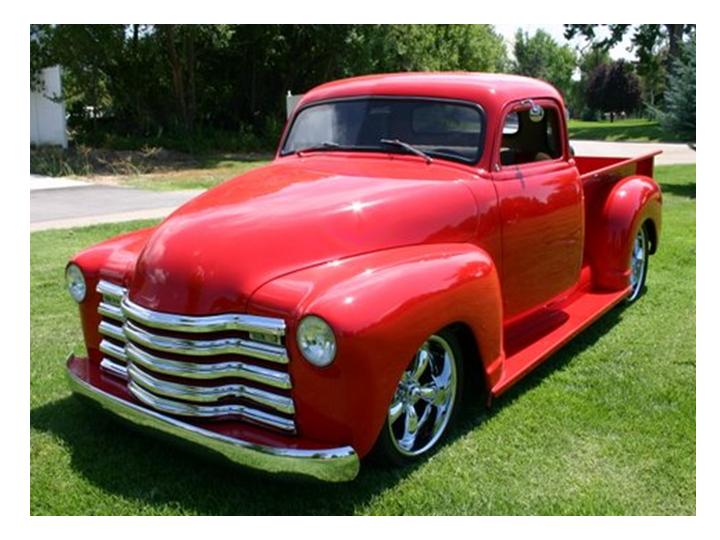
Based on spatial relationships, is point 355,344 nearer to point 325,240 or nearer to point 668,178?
point 325,240

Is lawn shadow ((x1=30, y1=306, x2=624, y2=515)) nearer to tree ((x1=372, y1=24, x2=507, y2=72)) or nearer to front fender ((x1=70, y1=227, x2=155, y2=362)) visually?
front fender ((x1=70, y1=227, x2=155, y2=362))

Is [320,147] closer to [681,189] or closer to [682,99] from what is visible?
[681,189]

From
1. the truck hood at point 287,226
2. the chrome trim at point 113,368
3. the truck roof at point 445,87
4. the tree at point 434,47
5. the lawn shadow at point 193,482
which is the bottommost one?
the lawn shadow at point 193,482

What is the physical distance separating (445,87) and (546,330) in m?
1.68

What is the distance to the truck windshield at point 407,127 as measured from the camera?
428 centimetres

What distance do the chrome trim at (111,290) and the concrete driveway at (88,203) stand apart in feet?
21.8

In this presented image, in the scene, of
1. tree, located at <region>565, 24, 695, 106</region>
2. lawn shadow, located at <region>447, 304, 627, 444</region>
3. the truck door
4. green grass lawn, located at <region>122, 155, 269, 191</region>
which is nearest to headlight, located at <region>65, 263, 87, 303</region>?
lawn shadow, located at <region>447, 304, 627, 444</region>

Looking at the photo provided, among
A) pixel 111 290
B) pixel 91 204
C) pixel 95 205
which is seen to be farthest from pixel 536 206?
pixel 91 204

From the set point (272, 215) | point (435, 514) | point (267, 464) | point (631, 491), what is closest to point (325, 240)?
point (272, 215)

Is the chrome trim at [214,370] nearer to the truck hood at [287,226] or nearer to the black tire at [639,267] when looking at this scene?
the truck hood at [287,226]

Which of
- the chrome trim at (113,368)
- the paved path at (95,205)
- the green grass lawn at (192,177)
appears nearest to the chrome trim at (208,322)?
the chrome trim at (113,368)

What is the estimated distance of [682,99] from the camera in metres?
13.7

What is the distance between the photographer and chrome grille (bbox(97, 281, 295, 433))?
9.82 ft

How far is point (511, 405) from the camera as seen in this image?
163 inches
